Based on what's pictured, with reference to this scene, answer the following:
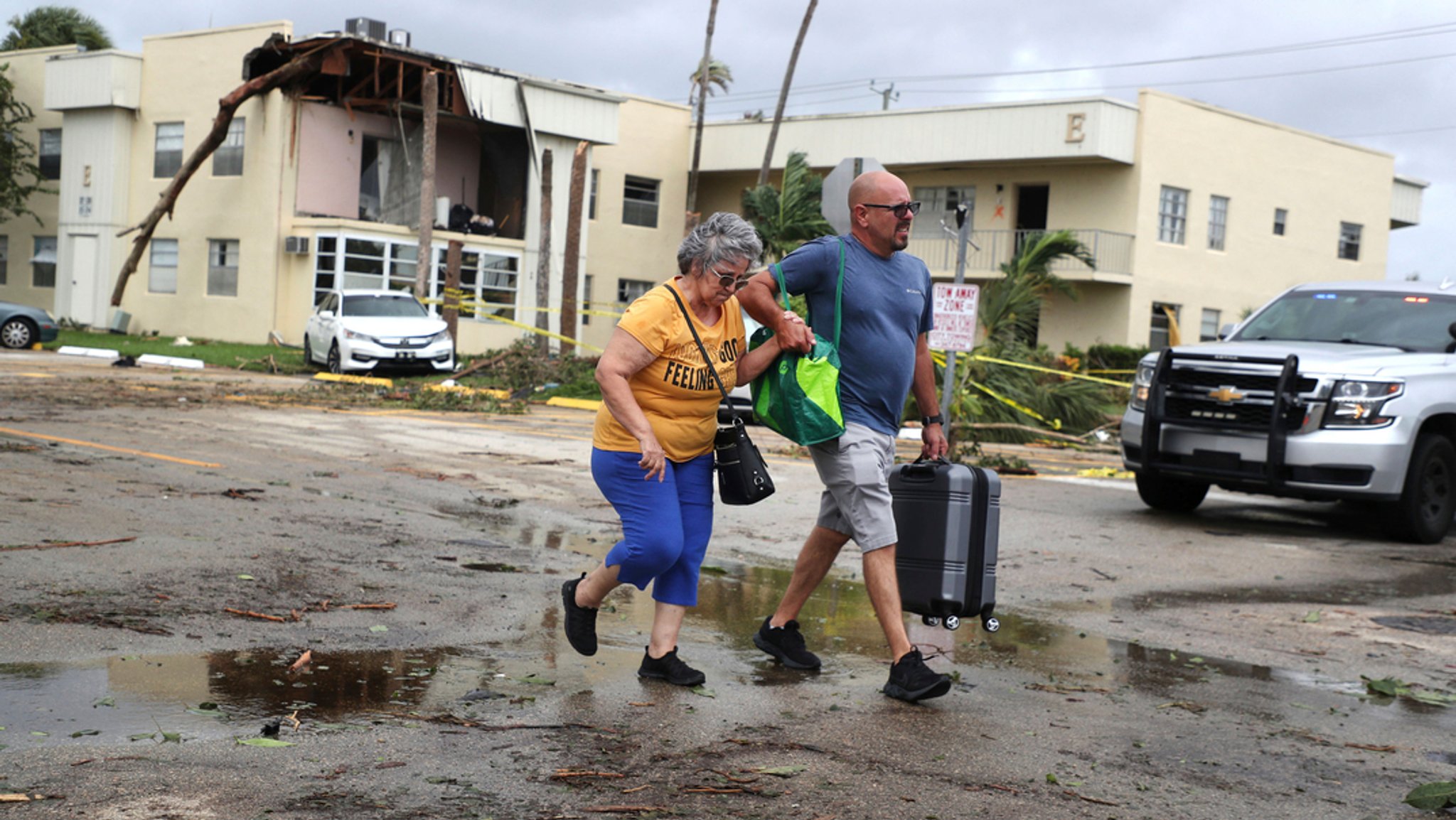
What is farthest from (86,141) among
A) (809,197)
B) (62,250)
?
(809,197)

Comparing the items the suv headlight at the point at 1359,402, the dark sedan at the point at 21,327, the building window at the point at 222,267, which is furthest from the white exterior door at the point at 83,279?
the suv headlight at the point at 1359,402

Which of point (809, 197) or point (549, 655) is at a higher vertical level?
point (809, 197)

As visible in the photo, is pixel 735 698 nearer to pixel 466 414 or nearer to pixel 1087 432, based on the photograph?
pixel 466 414

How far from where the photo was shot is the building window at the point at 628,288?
4078cm

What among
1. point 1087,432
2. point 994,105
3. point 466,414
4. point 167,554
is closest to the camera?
point 167,554

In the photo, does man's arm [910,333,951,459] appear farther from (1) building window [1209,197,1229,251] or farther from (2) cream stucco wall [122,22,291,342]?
(1) building window [1209,197,1229,251]

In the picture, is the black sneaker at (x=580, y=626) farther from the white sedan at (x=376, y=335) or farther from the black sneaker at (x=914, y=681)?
the white sedan at (x=376, y=335)

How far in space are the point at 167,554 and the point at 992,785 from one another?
4.49 meters

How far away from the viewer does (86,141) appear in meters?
36.8

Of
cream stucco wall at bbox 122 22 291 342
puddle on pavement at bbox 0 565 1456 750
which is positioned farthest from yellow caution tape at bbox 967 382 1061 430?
cream stucco wall at bbox 122 22 291 342

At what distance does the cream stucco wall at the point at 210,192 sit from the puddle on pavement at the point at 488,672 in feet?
91.1

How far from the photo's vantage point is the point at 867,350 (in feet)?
18.4

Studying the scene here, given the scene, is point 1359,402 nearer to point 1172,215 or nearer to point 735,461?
point 735,461

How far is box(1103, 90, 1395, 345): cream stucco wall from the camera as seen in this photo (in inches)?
1404
